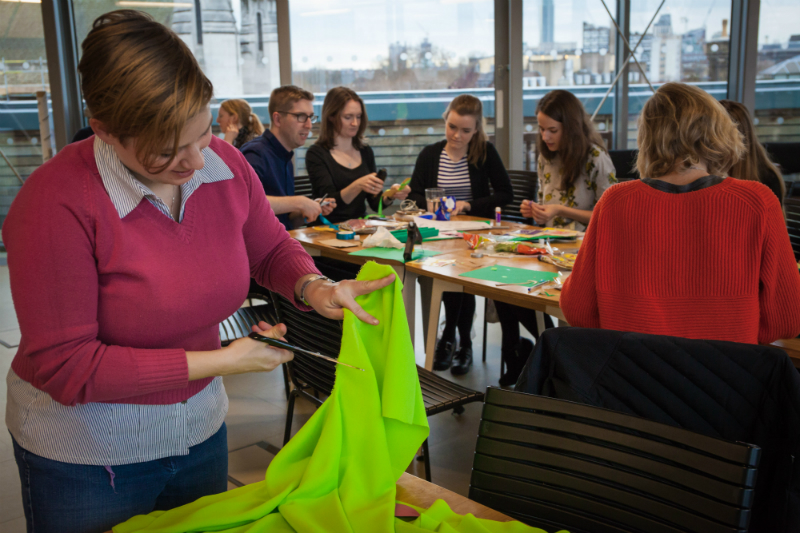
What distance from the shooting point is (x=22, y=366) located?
1140mm

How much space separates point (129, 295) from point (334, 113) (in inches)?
125

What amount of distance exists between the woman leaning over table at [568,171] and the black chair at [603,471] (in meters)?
2.31

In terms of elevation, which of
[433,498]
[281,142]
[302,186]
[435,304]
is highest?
[281,142]

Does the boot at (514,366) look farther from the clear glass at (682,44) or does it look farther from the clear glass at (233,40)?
the clear glass at (233,40)

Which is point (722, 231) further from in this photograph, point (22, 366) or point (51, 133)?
point (51, 133)

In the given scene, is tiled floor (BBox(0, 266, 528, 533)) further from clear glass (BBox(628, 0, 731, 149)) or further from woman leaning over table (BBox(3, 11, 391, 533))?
clear glass (BBox(628, 0, 731, 149))

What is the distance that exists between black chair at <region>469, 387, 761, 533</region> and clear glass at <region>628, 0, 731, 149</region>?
18.5ft

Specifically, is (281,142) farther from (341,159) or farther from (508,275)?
(508,275)

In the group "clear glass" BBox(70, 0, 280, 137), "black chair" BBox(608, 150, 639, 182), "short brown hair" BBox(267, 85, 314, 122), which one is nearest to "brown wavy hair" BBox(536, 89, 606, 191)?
"short brown hair" BBox(267, 85, 314, 122)

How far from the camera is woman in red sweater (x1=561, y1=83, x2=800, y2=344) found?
1764 mm

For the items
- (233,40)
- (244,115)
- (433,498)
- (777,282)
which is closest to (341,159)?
(244,115)

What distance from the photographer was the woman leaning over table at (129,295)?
1000 mm

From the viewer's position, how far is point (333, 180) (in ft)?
13.6

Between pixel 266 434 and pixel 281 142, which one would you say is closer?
pixel 266 434
